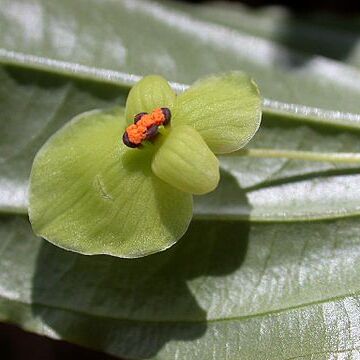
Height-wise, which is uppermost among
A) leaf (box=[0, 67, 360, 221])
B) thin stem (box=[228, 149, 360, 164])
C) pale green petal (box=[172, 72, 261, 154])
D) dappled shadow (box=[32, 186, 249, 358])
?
pale green petal (box=[172, 72, 261, 154])

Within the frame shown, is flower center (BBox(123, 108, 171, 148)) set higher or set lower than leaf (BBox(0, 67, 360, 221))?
higher

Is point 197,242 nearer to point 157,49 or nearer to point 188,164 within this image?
point 188,164

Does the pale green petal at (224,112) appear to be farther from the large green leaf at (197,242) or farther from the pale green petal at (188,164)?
the large green leaf at (197,242)

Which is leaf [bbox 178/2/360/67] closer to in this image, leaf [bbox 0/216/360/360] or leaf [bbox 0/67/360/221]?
leaf [bbox 0/67/360/221]

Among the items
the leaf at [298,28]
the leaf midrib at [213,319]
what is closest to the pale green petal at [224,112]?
the leaf midrib at [213,319]

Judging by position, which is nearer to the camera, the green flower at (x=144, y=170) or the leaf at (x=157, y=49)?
the green flower at (x=144, y=170)

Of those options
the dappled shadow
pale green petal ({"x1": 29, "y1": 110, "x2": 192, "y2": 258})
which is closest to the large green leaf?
the dappled shadow

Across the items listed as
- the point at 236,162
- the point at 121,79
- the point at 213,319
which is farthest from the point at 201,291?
the point at 121,79
